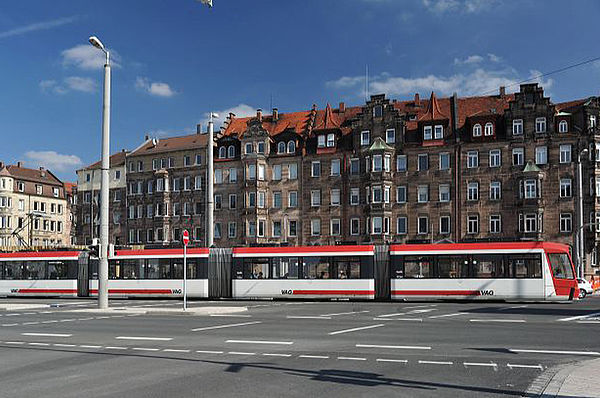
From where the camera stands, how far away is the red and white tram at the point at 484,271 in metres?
31.4

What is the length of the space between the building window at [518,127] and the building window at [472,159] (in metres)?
3.68

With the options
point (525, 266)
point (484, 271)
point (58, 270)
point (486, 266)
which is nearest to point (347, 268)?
point (484, 271)

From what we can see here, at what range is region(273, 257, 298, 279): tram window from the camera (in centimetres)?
3559

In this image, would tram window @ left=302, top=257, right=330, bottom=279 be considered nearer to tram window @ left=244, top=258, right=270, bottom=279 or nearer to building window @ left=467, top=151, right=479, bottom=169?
tram window @ left=244, top=258, right=270, bottom=279

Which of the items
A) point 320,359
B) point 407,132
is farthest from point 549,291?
point 407,132

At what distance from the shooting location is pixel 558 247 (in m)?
31.7

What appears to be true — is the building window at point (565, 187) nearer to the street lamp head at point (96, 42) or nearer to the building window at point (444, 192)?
the building window at point (444, 192)

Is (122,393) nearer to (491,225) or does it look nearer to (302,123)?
(491,225)

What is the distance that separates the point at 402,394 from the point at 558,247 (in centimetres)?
2475

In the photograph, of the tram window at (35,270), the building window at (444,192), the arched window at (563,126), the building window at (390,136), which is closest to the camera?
the tram window at (35,270)

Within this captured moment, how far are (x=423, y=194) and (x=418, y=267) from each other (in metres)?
28.9

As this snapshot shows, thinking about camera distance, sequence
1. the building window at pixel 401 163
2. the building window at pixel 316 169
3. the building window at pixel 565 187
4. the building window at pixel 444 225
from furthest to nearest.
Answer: the building window at pixel 316 169 < the building window at pixel 401 163 < the building window at pixel 444 225 < the building window at pixel 565 187

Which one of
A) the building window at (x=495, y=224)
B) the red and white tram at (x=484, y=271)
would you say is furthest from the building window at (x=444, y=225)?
the red and white tram at (x=484, y=271)

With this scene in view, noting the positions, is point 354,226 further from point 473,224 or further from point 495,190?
point 495,190
